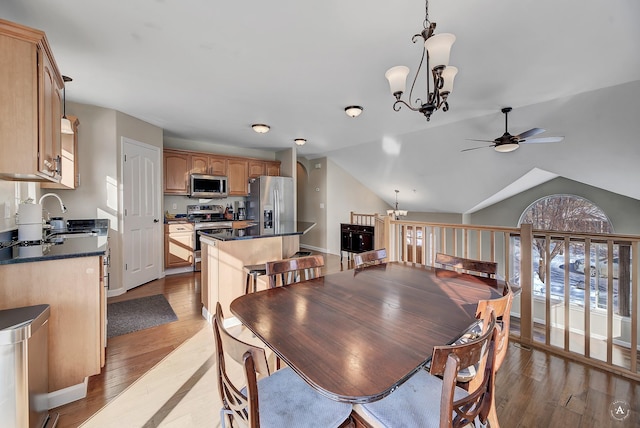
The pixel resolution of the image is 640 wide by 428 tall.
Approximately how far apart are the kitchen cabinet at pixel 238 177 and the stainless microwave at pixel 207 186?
0.20 meters

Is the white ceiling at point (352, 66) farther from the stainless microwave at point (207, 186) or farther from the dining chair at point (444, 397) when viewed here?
the dining chair at point (444, 397)

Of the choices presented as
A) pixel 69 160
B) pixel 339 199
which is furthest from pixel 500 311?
pixel 339 199

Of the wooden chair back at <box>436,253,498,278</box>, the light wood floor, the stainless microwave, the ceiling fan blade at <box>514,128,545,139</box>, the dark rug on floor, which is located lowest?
the light wood floor

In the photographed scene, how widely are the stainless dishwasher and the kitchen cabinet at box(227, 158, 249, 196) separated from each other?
14.1ft

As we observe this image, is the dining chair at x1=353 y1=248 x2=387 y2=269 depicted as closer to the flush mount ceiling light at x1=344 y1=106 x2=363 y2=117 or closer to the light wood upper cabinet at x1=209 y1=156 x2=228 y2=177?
the flush mount ceiling light at x1=344 y1=106 x2=363 y2=117

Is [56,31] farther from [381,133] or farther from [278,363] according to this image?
[381,133]

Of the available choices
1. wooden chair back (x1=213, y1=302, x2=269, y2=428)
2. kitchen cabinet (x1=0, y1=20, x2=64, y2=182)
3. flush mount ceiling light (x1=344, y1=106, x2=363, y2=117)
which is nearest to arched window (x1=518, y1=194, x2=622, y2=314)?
flush mount ceiling light (x1=344, y1=106, x2=363, y2=117)

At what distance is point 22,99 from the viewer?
60.8 inches

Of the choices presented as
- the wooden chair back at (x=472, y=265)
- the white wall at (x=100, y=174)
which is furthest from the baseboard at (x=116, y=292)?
the wooden chair back at (x=472, y=265)

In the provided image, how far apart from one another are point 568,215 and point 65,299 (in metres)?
8.25

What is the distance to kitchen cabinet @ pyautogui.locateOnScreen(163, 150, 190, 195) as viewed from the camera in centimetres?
486

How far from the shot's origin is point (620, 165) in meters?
3.86

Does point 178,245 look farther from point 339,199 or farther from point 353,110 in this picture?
point 339,199

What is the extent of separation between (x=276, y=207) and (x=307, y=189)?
1.99 meters
